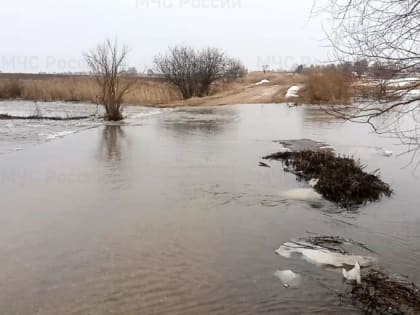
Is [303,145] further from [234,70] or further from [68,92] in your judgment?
[234,70]

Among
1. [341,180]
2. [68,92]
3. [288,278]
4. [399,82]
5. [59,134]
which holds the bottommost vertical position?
[288,278]

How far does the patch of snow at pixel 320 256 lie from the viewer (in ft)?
19.2

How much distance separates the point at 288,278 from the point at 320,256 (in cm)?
84

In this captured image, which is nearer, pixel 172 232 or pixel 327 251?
pixel 327 251

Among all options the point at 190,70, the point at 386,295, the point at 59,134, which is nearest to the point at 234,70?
the point at 190,70

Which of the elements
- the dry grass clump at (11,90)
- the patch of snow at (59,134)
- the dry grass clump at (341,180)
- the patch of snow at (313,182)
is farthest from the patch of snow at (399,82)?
the dry grass clump at (11,90)

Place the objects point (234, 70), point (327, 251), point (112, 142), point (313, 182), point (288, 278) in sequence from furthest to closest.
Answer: point (234, 70), point (112, 142), point (313, 182), point (327, 251), point (288, 278)

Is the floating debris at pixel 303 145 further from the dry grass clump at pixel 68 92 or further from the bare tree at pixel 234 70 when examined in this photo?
the bare tree at pixel 234 70

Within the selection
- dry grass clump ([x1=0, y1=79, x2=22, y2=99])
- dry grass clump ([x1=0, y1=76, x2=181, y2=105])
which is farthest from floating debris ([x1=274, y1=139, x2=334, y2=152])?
dry grass clump ([x1=0, y1=79, x2=22, y2=99])

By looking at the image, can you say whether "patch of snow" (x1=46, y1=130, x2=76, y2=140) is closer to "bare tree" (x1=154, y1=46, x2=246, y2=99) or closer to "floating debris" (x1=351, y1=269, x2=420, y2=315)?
"floating debris" (x1=351, y1=269, x2=420, y2=315)

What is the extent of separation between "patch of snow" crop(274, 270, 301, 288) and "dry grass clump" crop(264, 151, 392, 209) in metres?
3.32

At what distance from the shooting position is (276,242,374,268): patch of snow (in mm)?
5867

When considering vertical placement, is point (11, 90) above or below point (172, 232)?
above

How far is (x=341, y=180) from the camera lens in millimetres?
9406
